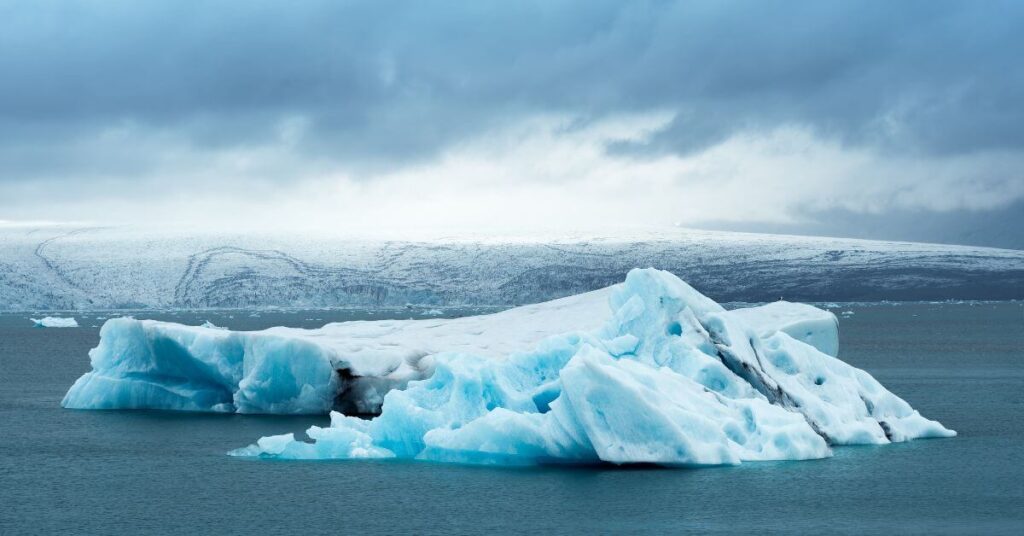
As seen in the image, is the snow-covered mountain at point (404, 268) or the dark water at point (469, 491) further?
the snow-covered mountain at point (404, 268)

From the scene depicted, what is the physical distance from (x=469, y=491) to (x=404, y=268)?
2409 inches

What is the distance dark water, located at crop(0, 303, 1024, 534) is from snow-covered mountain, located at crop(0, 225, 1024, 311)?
4997 cm

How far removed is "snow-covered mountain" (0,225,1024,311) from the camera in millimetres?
65250

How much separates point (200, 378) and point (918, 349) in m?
24.5

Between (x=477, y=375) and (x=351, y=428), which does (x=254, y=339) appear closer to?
(x=351, y=428)

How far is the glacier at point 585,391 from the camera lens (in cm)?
1230

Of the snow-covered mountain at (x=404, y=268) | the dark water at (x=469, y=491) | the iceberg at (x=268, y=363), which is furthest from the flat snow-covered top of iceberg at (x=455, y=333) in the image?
the snow-covered mountain at (x=404, y=268)

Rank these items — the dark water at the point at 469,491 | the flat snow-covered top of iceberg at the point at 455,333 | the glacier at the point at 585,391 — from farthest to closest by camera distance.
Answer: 1. the flat snow-covered top of iceberg at the point at 455,333
2. the glacier at the point at 585,391
3. the dark water at the point at 469,491

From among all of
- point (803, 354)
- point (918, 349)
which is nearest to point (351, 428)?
point (803, 354)

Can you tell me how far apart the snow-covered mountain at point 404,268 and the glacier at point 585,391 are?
156 ft

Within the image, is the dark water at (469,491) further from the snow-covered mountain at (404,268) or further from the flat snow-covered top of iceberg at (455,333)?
the snow-covered mountain at (404,268)

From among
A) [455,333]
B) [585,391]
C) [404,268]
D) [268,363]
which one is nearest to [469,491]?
[585,391]

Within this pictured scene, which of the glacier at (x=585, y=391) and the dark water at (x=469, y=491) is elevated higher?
the glacier at (x=585, y=391)

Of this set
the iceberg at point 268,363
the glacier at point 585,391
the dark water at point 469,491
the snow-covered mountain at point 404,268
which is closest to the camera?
the dark water at point 469,491
